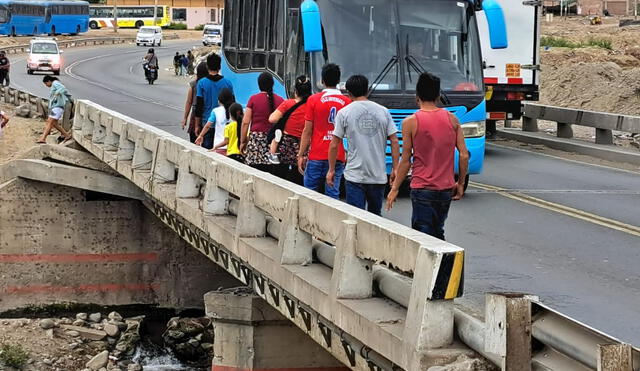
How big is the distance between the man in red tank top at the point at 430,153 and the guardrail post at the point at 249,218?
1.84m

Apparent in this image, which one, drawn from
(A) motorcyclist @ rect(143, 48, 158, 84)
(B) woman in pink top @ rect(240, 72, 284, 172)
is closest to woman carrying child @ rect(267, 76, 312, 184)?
(B) woman in pink top @ rect(240, 72, 284, 172)

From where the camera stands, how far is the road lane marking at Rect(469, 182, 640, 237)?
46.0 feet

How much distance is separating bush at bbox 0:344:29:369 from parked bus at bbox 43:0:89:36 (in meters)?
83.8

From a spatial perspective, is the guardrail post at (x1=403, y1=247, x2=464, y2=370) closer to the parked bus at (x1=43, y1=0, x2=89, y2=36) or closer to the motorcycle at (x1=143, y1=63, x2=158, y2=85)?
the motorcycle at (x1=143, y1=63, x2=158, y2=85)

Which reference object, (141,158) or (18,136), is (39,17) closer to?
(18,136)

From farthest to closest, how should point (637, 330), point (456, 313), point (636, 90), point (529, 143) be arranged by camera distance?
point (636, 90), point (529, 143), point (637, 330), point (456, 313)

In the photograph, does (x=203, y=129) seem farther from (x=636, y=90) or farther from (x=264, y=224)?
(x=636, y=90)

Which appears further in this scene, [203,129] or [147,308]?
[147,308]

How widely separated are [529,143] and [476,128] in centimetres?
1131

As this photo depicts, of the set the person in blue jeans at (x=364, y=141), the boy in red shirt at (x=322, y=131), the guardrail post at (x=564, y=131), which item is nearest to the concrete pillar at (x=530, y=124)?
the guardrail post at (x=564, y=131)

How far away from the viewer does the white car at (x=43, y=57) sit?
2373 inches

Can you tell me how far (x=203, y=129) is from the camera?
50.5ft

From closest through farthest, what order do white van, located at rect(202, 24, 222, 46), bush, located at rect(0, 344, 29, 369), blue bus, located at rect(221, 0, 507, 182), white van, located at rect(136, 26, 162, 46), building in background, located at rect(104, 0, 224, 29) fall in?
blue bus, located at rect(221, 0, 507, 182) < bush, located at rect(0, 344, 29, 369) < white van, located at rect(202, 24, 222, 46) < white van, located at rect(136, 26, 162, 46) < building in background, located at rect(104, 0, 224, 29)

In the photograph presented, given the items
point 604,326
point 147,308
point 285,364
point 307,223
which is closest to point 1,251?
point 147,308
